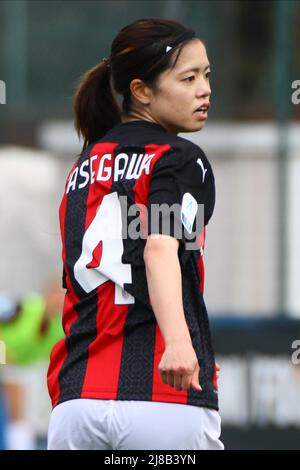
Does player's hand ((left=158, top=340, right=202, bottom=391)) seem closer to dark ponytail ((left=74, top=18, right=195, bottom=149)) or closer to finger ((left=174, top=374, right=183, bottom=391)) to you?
finger ((left=174, top=374, right=183, bottom=391))

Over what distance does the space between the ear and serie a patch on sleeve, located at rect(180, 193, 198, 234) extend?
37 centimetres

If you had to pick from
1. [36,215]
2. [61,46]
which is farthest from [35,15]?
[36,215]

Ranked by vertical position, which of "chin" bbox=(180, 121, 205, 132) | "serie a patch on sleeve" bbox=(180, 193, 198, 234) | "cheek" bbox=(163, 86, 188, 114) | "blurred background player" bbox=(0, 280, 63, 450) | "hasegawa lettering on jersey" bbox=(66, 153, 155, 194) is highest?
"cheek" bbox=(163, 86, 188, 114)

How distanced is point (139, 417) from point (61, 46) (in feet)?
31.3

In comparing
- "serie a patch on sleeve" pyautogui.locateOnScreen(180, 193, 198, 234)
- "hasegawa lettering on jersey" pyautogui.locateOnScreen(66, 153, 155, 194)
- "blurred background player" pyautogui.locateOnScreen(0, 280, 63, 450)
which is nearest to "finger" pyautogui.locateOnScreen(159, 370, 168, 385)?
"serie a patch on sleeve" pyautogui.locateOnScreen(180, 193, 198, 234)

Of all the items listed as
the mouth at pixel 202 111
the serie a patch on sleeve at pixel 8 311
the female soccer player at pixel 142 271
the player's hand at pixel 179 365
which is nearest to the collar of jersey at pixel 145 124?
the female soccer player at pixel 142 271

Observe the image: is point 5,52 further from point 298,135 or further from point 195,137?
point 298,135

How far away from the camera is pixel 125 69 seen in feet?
10.9

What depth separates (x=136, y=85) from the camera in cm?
329

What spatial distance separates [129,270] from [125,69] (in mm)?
598

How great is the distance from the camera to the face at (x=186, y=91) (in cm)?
323

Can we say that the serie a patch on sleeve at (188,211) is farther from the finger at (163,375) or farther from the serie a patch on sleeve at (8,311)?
the serie a patch on sleeve at (8,311)

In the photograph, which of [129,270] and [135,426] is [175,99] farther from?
[135,426]

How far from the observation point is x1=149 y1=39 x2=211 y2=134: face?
3.23 metres
